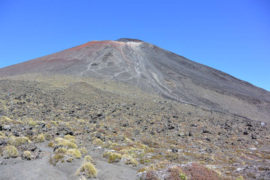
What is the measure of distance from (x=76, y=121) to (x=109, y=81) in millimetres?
19004

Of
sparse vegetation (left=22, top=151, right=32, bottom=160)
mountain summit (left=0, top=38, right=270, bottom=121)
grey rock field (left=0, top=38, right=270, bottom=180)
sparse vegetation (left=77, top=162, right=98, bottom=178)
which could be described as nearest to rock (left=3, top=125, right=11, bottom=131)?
grey rock field (left=0, top=38, right=270, bottom=180)

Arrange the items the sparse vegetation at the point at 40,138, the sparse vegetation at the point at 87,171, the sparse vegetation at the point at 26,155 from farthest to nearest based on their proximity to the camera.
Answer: the sparse vegetation at the point at 40,138 → the sparse vegetation at the point at 26,155 → the sparse vegetation at the point at 87,171

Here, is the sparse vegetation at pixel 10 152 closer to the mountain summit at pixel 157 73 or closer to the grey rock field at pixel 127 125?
the grey rock field at pixel 127 125

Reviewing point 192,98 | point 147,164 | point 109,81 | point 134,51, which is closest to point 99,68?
point 109,81

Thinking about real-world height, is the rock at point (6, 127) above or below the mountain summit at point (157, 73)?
below

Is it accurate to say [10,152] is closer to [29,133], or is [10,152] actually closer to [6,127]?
[29,133]

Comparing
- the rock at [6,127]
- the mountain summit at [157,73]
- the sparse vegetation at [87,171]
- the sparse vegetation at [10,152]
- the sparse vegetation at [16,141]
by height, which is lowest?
the sparse vegetation at [87,171]

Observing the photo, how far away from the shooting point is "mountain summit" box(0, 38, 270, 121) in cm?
3365

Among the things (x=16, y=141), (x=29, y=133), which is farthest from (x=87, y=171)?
(x=29, y=133)

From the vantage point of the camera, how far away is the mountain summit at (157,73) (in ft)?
110

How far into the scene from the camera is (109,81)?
3484 centimetres

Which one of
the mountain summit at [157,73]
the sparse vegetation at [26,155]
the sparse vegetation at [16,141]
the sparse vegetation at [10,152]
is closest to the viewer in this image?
the sparse vegetation at [10,152]

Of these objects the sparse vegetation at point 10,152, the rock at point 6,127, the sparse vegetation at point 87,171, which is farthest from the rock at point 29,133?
the sparse vegetation at point 87,171

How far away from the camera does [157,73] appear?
41969 mm
